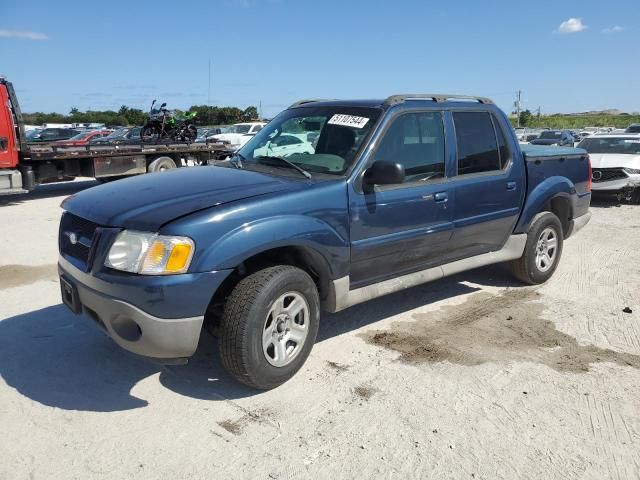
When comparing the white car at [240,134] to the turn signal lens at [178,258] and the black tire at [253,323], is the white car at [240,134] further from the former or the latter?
the turn signal lens at [178,258]

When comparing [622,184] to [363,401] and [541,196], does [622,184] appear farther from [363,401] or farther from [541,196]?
[363,401]

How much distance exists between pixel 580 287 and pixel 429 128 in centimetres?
274

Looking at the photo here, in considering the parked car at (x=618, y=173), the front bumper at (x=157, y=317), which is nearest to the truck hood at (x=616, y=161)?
the parked car at (x=618, y=173)

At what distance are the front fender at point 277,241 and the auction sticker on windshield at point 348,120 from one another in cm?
96

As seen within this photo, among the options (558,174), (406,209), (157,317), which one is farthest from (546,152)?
(157,317)

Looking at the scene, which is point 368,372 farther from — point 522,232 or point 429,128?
point 522,232

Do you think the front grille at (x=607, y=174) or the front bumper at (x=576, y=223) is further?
the front grille at (x=607, y=174)

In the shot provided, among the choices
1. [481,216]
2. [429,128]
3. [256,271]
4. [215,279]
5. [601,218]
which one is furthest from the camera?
[601,218]

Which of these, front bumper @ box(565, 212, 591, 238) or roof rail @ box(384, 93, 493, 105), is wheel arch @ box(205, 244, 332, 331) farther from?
front bumper @ box(565, 212, 591, 238)

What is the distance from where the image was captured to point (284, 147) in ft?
15.4

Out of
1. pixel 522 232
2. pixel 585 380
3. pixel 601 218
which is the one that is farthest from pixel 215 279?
pixel 601 218

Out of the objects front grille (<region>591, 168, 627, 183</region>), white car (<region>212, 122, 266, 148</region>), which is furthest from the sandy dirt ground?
white car (<region>212, 122, 266, 148</region>)

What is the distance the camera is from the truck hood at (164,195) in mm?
3299

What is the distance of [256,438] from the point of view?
10.3 ft
